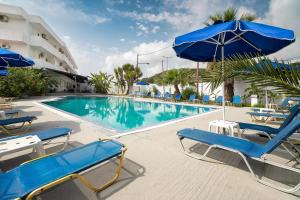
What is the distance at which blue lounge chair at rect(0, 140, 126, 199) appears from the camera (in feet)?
5.73

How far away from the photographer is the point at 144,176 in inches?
109

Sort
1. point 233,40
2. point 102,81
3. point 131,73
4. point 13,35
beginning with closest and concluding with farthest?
1. point 233,40
2. point 13,35
3. point 131,73
4. point 102,81

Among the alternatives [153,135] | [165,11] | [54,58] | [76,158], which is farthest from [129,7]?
[54,58]

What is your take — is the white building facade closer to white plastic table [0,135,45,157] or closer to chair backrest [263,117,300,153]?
white plastic table [0,135,45,157]

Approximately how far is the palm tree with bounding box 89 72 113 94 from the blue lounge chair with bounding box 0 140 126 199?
30761 mm

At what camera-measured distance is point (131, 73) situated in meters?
29.1

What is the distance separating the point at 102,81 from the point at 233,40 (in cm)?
3077

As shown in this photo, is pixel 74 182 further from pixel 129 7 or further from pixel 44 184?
pixel 129 7

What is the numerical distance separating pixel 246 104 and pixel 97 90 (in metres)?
28.7

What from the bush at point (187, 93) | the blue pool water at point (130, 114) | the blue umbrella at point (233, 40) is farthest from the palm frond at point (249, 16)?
the blue umbrella at point (233, 40)

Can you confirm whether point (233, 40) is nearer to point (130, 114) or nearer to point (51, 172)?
point (51, 172)

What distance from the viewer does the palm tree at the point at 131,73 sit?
96.4 ft

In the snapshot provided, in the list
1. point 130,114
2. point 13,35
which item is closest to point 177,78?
point 130,114

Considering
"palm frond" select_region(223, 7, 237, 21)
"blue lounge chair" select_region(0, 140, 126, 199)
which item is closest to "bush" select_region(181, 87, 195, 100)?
"palm frond" select_region(223, 7, 237, 21)
